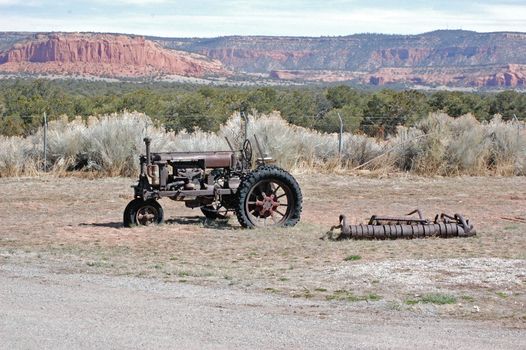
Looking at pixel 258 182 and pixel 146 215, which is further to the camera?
pixel 146 215

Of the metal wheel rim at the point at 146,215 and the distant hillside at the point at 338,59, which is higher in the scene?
the distant hillside at the point at 338,59

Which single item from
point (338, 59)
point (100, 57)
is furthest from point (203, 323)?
point (338, 59)

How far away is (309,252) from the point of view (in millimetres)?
13078

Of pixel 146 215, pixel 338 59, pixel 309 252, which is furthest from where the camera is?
pixel 338 59

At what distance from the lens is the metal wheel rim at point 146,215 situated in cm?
1543

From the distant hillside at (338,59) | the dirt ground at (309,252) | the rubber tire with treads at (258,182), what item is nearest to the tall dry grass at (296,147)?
the dirt ground at (309,252)

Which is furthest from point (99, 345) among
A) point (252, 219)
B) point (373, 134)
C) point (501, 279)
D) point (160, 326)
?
point (373, 134)

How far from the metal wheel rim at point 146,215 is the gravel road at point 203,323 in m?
4.91

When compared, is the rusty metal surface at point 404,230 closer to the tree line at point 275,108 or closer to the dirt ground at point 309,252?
the dirt ground at point 309,252

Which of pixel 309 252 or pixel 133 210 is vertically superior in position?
pixel 133 210

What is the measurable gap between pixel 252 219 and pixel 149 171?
1922mm

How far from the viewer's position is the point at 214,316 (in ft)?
29.5

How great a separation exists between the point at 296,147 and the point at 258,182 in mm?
10182

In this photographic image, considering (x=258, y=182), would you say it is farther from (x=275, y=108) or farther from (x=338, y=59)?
(x=338, y=59)
